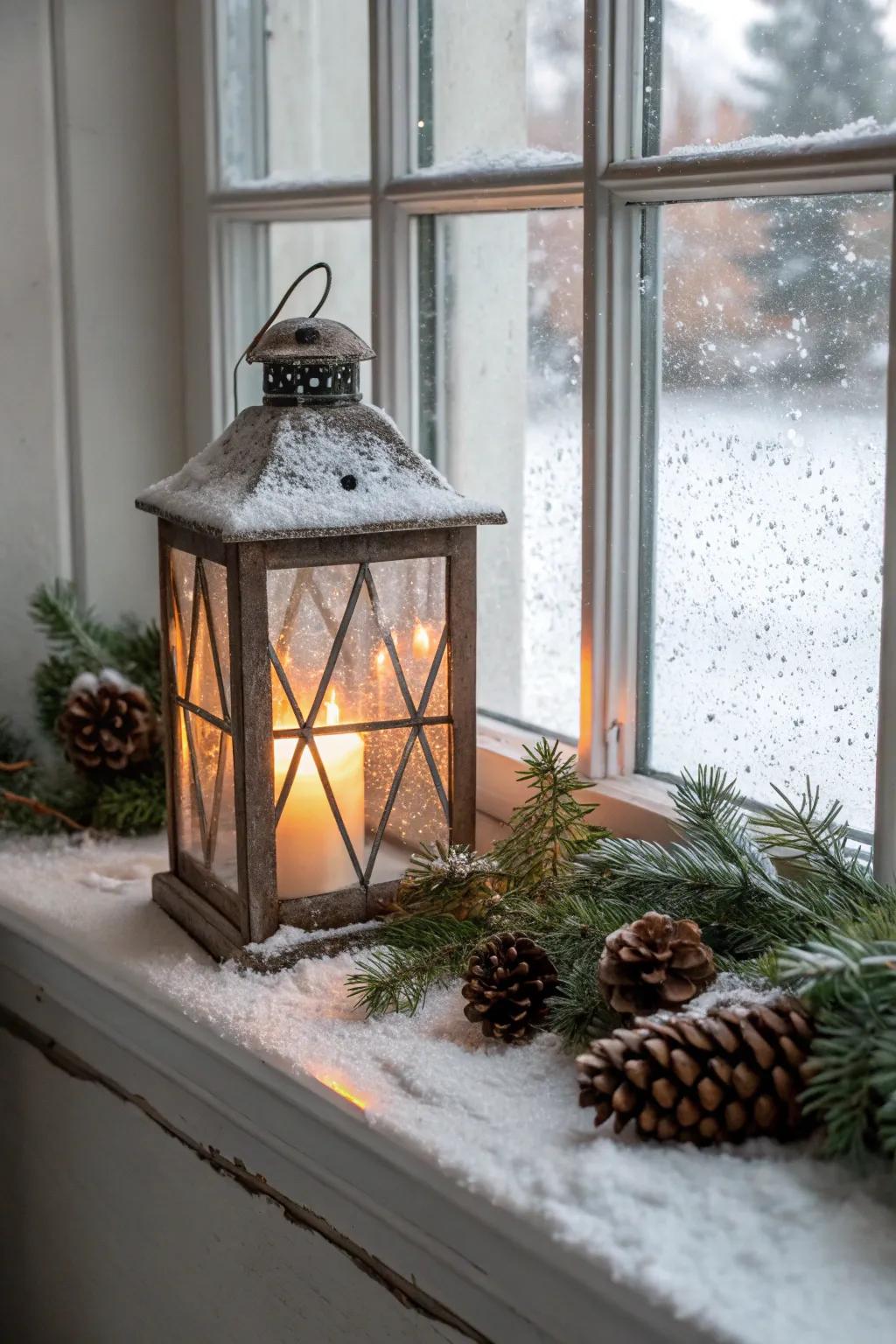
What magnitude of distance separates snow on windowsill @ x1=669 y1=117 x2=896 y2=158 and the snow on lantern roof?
0.28 metres

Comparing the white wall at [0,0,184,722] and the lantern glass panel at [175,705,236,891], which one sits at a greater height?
the white wall at [0,0,184,722]

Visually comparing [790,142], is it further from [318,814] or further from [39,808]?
[39,808]

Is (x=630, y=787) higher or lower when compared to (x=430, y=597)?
lower

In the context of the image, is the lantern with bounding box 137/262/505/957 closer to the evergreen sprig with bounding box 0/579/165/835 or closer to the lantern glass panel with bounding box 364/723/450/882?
the lantern glass panel with bounding box 364/723/450/882

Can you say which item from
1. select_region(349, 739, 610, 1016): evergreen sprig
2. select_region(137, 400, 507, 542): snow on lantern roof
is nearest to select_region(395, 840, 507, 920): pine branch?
select_region(349, 739, 610, 1016): evergreen sprig

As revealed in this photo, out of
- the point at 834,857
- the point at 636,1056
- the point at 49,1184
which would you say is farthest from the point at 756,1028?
the point at 49,1184

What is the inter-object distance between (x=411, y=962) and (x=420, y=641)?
227 millimetres

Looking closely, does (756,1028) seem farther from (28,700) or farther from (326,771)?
(28,700)

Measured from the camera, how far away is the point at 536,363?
121 centimetres

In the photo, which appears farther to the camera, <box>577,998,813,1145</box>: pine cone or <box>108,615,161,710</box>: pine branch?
<box>108,615,161,710</box>: pine branch

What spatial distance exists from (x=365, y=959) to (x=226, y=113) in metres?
0.88

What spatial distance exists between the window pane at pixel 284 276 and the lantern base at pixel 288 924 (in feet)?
1.86

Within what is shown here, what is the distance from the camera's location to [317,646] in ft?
3.21

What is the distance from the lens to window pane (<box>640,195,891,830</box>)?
933 mm
